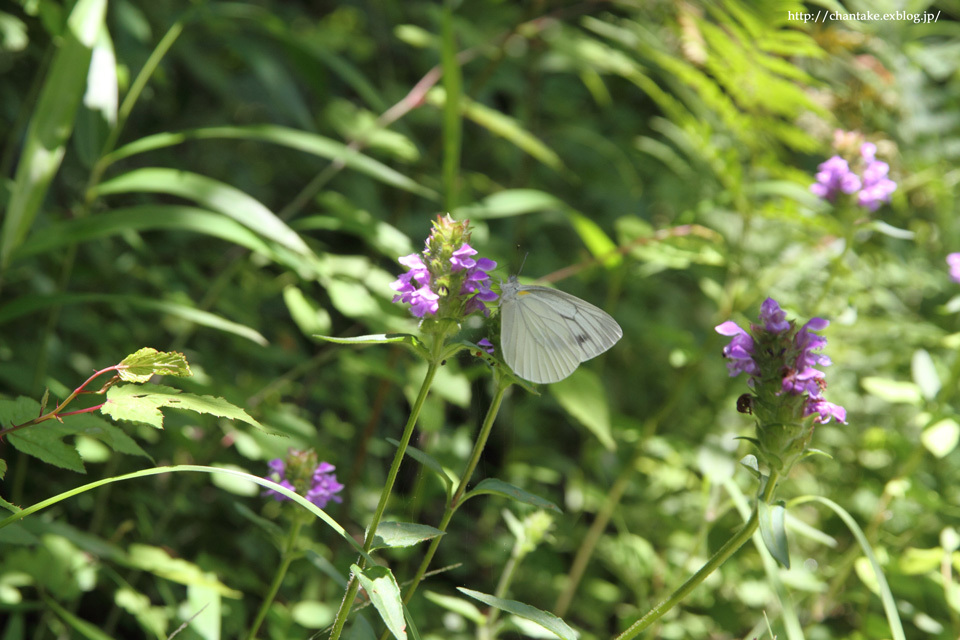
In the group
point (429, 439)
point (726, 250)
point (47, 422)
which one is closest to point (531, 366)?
point (47, 422)

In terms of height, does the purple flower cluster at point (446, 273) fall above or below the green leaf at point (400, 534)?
above

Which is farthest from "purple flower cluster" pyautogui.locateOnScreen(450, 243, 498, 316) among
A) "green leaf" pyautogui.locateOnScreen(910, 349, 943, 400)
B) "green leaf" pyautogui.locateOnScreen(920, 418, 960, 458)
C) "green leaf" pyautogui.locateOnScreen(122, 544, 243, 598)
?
"green leaf" pyautogui.locateOnScreen(910, 349, 943, 400)

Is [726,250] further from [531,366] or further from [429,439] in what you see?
[531,366]

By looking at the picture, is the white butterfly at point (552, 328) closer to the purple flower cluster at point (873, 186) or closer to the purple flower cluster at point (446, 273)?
the purple flower cluster at point (446, 273)

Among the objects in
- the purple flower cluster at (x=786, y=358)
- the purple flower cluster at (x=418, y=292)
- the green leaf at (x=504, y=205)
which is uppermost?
the green leaf at (x=504, y=205)

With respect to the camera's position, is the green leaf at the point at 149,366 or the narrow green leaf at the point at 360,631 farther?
the narrow green leaf at the point at 360,631

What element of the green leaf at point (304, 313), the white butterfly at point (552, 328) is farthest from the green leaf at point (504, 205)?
the white butterfly at point (552, 328)

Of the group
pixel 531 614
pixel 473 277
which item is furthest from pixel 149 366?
pixel 531 614

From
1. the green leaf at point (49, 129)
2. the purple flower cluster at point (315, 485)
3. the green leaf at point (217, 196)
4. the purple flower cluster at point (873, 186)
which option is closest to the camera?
the purple flower cluster at point (315, 485)
